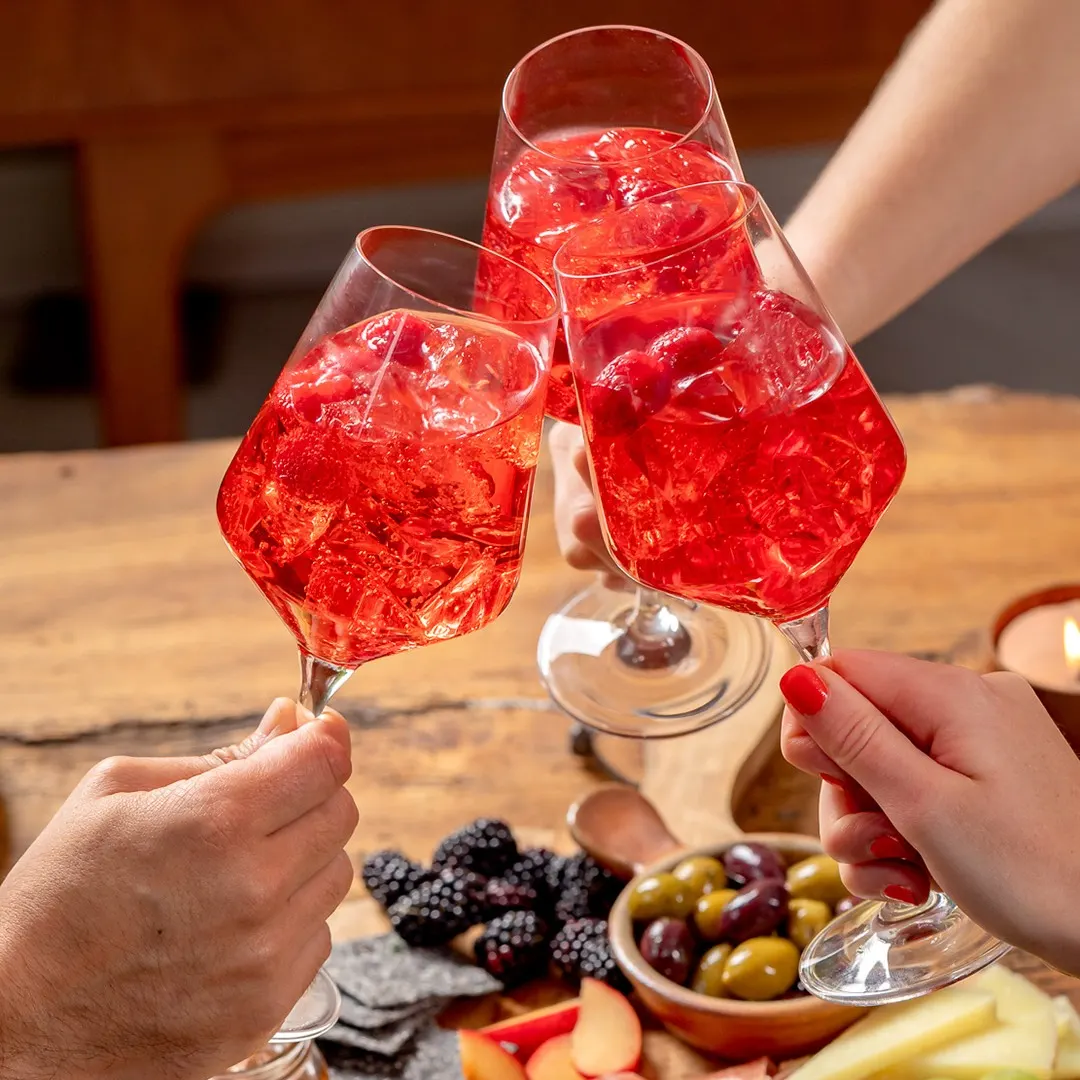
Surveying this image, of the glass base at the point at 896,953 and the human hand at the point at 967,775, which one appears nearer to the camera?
the human hand at the point at 967,775

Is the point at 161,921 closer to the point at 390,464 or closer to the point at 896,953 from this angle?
the point at 390,464

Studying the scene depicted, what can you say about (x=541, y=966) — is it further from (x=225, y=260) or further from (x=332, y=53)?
(x=225, y=260)

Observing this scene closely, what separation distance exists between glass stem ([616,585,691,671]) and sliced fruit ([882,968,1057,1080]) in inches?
20.3

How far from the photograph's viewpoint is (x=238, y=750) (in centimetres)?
112

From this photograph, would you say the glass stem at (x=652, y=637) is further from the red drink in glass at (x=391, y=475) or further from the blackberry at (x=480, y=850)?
the red drink in glass at (x=391, y=475)

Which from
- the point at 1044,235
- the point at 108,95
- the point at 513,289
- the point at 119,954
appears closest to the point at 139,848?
the point at 119,954

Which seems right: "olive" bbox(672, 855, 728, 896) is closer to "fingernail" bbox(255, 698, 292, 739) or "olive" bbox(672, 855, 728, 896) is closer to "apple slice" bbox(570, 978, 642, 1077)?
"apple slice" bbox(570, 978, 642, 1077)

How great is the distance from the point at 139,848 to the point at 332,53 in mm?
2730

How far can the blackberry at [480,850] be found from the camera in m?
1.49

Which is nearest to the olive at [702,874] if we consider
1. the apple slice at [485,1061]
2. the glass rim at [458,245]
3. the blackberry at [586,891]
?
the blackberry at [586,891]

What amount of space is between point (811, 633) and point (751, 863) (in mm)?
329

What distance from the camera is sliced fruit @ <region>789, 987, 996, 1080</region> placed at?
1244mm

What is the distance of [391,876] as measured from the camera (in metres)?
1.46

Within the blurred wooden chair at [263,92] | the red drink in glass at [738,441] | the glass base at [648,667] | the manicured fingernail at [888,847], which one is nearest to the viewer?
the red drink in glass at [738,441]
